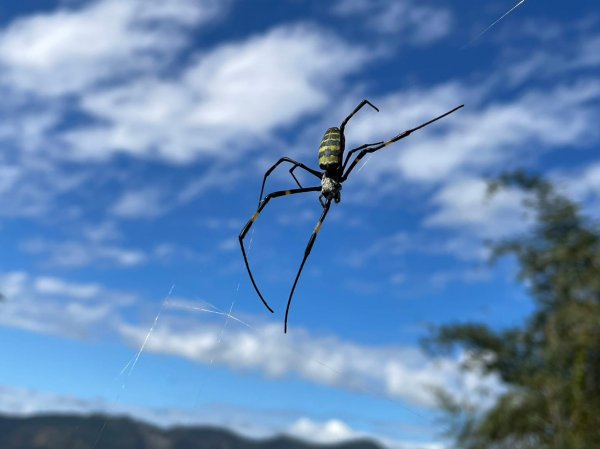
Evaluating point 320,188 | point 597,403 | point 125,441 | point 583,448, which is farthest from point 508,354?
point 125,441

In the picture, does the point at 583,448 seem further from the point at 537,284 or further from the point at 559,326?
the point at 537,284

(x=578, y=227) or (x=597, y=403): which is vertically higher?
(x=578, y=227)

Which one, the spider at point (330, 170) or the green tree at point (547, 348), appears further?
the green tree at point (547, 348)

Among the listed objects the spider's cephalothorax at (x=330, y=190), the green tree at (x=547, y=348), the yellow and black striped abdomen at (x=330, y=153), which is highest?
the green tree at (x=547, y=348)

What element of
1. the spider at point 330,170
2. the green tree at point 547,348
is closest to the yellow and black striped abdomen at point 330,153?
the spider at point 330,170

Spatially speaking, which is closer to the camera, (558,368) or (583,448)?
(583,448)

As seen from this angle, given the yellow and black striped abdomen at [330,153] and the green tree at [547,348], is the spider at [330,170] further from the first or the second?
the green tree at [547,348]

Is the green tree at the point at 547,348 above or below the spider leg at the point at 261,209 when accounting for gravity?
above
